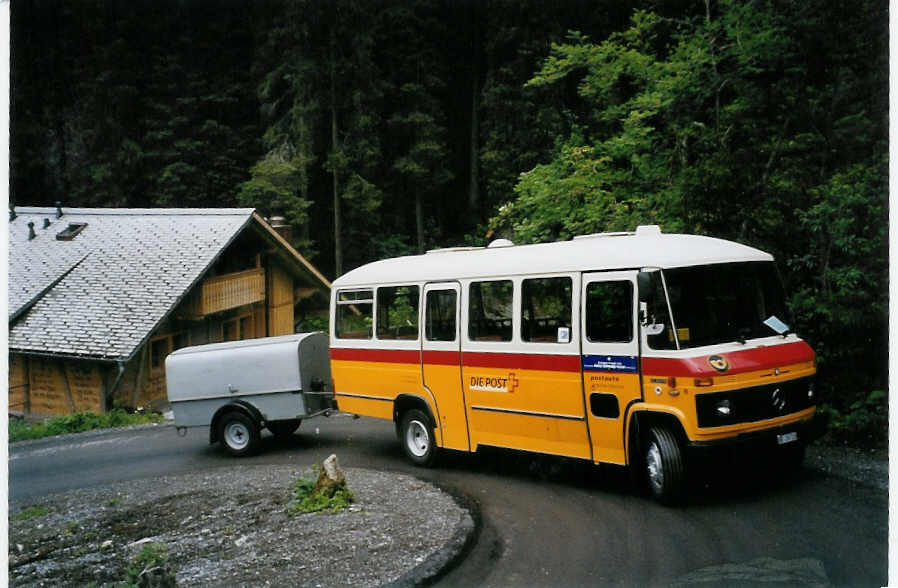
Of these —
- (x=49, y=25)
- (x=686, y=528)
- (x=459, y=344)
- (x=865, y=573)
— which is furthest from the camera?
(x=459, y=344)

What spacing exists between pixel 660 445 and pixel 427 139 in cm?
442

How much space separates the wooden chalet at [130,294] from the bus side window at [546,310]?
290 cm

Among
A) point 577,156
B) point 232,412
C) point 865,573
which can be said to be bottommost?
point 865,573

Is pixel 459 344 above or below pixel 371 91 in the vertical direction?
below

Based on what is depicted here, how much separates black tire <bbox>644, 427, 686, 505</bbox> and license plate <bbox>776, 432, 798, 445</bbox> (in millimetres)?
833

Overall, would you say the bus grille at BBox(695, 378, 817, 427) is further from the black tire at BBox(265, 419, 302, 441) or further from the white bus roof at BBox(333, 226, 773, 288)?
the black tire at BBox(265, 419, 302, 441)

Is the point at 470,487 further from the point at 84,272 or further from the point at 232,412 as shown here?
the point at 84,272

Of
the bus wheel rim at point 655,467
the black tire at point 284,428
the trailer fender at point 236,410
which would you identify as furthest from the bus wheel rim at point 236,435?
the bus wheel rim at point 655,467

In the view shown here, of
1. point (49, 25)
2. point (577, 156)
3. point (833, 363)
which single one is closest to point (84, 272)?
point (49, 25)

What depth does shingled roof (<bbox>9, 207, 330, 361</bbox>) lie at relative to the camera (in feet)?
26.1

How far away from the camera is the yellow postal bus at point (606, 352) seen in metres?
6.71

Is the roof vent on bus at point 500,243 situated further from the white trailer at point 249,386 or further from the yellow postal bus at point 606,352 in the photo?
the white trailer at point 249,386

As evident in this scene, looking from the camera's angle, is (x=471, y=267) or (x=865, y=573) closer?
(x=865, y=573)

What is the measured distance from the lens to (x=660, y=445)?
6902mm
